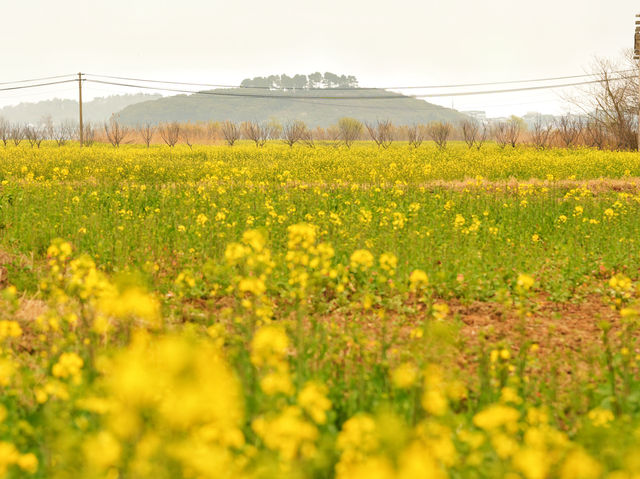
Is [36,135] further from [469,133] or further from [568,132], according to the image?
[568,132]

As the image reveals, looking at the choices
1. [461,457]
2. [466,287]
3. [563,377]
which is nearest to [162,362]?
[461,457]

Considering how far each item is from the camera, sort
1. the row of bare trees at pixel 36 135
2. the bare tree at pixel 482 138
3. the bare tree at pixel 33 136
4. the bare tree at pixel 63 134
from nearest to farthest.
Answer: the bare tree at pixel 482 138 < the bare tree at pixel 33 136 < the row of bare trees at pixel 36 135 < the bare tree at pixel 63 134

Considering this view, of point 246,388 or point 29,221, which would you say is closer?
point 246,388

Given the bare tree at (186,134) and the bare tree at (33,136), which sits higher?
the bare tree at (186,134)

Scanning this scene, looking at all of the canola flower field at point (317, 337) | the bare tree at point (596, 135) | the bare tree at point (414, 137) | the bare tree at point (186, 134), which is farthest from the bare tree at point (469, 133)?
the canola flower field at point (317, 337)

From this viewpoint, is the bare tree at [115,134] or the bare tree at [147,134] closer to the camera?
the bare tree at [115,134]

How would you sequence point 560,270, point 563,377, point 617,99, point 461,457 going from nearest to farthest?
point 461,457
point 563,377
point 560,270
point 617,99

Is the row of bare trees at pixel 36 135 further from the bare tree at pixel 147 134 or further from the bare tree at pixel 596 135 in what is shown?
the bare tree at pixel 596 135

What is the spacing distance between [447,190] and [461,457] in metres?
12.9

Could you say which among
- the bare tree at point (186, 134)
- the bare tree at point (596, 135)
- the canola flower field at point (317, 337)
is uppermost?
the bare tree at point (186, 134)

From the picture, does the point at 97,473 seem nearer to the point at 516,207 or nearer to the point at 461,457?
the point at 461,457

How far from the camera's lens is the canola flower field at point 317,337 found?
7.51ft

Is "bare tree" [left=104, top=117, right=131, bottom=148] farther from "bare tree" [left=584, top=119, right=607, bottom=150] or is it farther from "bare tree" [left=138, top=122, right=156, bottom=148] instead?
"bare tree" [left=584, top=119, right=607, bottom=150]

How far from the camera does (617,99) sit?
41.4 meters
